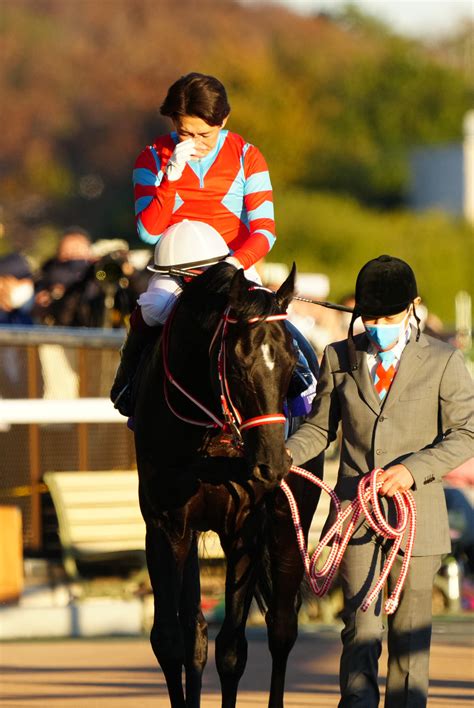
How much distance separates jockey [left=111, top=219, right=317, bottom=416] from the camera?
6609 millimetres

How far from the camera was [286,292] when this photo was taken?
6.01m

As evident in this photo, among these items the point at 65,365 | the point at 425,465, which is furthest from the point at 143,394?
the point at 65,365

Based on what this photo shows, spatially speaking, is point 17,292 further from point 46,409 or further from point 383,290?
point 383,290

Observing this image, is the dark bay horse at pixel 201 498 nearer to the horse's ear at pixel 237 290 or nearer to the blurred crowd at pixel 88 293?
the horse's ear at pixel 237 290

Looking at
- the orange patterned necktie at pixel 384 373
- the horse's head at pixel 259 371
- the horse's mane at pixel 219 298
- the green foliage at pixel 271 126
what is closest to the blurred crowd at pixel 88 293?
the horse's mane at pixel 219 298

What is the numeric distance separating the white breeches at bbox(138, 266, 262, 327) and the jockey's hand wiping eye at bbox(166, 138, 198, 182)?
41 cm

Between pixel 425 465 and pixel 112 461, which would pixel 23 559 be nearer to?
pixel 112 461

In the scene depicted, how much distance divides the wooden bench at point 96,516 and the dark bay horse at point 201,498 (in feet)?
11.9

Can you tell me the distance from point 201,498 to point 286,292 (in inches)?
40.5

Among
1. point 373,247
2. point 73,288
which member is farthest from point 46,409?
point 373,247

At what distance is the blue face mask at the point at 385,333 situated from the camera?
605 centimetres

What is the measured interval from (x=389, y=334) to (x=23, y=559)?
5278mm

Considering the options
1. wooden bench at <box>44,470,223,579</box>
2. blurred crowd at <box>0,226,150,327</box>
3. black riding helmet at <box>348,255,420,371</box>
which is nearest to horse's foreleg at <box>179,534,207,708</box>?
black riding helmet at <box>348,255,420,371</box>

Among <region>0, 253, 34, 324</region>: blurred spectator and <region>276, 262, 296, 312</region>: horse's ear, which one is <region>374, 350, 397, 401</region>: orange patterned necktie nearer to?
<region>276, 262, 296, 312</region>: horse's ear
